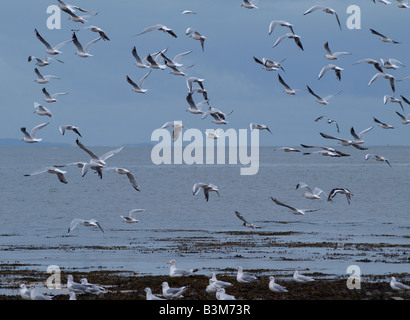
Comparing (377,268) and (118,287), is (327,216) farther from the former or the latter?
(118,287)

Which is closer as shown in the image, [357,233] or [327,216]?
[357,233]

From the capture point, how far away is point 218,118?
31922mm

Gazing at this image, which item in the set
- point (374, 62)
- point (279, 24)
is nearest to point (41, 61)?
point (279, 24)

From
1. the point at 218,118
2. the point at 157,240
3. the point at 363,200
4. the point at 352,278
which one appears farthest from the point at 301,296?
the point at 363,200

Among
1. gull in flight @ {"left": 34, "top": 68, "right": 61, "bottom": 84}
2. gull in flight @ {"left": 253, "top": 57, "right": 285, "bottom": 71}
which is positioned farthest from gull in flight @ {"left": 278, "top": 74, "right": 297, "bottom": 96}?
gull in flight @ {"left": 34, "top": 68, "right": 61, "bottom": 84}

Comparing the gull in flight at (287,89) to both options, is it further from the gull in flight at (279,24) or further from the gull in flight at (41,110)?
the gull in flight at (41,110)

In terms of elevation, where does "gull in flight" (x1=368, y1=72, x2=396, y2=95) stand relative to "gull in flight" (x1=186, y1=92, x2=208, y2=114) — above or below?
above

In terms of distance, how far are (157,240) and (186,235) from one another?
3131 mm

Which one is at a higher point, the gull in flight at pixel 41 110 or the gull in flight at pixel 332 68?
the gull in flight at pixel 332 68

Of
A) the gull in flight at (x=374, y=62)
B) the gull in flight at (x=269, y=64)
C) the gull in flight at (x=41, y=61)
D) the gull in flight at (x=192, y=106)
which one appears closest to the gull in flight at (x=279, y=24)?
the gull in flight at (x=269, y=64)

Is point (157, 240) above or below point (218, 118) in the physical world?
below

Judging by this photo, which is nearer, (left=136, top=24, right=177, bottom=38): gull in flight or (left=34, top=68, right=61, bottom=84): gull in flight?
(left=136, top=24, right=177, bottom=38): gull in flight

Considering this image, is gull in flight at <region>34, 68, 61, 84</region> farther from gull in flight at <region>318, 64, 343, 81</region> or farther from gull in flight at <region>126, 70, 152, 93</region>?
gull in flight at <region>318, 64, 343, 81</region>
